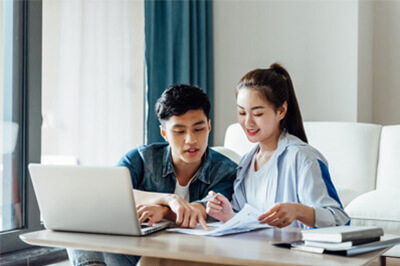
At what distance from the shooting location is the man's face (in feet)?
5.33

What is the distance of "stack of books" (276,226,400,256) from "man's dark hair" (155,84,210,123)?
66 cm

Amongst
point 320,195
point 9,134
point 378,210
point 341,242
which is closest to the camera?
point 341,242

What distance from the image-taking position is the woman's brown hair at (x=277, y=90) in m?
1.68

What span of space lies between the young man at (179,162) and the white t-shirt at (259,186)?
0.07 metres

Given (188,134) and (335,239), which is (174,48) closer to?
(188,134)

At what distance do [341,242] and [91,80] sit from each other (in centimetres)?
226

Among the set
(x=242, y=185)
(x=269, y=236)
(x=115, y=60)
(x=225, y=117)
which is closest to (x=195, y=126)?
Result: (x=242, y=185)

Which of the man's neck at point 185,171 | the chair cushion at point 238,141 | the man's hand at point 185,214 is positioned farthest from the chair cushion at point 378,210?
the man's hand at point 185,214

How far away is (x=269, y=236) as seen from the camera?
4.12 feet

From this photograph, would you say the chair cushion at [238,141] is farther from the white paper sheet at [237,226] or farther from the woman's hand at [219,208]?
the white paper sheet at [237,226]

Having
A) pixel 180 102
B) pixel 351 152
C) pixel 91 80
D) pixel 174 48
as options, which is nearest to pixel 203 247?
pixel 180 102

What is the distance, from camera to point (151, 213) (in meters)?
1.41

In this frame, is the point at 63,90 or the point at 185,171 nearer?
the point at 185,171

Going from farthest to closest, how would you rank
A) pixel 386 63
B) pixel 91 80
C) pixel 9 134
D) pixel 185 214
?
pixel 386 63, pixel 91 80, pixel 9 134, pixel 185 214
